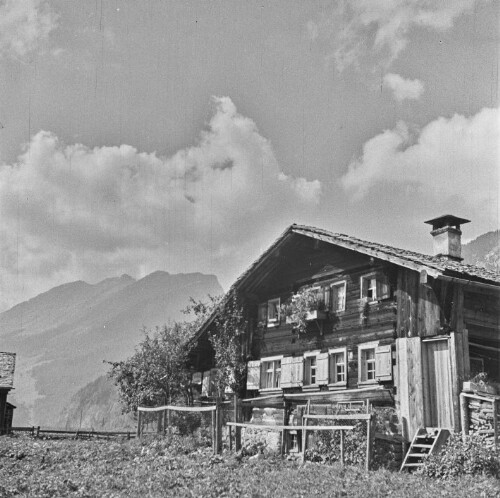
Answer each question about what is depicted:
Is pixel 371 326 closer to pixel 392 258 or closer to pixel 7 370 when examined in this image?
pixel 392 258

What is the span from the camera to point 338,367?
2406 cm

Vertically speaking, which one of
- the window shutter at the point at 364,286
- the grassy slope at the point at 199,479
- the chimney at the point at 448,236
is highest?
the chimney at the point at 448,236

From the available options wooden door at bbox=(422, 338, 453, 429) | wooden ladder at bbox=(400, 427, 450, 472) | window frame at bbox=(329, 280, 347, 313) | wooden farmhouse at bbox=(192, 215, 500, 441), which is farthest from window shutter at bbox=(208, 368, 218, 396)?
wooden ladder at bbox=(400, 427, 450, 472)

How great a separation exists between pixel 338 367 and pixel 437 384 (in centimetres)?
476

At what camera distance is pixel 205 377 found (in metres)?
30.7

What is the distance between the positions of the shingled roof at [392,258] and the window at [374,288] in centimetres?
113

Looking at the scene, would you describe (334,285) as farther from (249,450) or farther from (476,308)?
(249,450)

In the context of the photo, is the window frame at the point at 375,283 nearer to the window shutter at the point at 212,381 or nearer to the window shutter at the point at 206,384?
the window shutter at the point at 212,381

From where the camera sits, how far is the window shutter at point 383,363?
21.3 m

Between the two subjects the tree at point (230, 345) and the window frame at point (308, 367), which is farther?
the tree at point (230, 345)

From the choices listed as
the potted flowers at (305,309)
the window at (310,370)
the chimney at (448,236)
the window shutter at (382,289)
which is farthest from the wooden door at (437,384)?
the chimney at (448,236)

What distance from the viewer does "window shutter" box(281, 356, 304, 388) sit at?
2527cm

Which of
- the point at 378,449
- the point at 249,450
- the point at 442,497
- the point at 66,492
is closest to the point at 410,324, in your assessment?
the point at 378,449

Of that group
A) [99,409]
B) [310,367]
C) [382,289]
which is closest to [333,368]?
[310,367]
